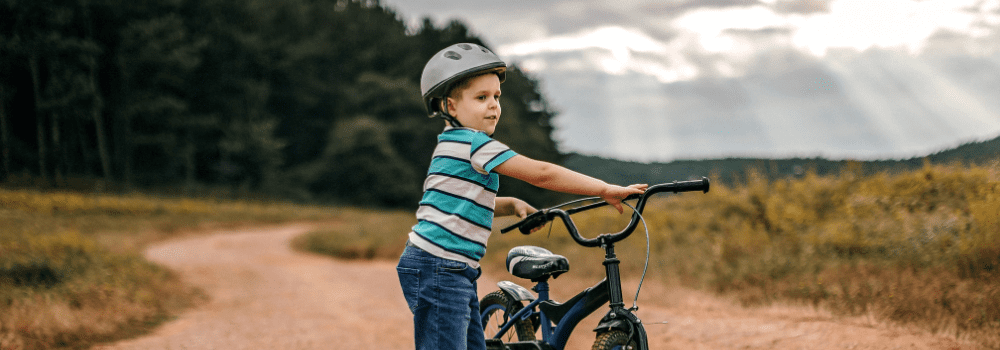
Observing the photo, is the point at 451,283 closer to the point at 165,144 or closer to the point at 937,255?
Answer: the point at 937,255

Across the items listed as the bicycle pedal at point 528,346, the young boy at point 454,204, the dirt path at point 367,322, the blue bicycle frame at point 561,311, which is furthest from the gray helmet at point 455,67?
the dirt path at point 367,322

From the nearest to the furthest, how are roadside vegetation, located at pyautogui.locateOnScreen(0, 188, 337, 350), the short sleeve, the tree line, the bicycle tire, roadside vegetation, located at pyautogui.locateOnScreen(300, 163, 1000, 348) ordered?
the short sleeve < the bicycle tire < roadside vegetation, located at pyautogui.locateOnScreen(300, 163, 1000, 348) < roadside vegetation, located at pyautogui.locateOnScreen(0, 188, 337, 350) < the tree line

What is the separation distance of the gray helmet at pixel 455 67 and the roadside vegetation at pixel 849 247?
2.84 feet

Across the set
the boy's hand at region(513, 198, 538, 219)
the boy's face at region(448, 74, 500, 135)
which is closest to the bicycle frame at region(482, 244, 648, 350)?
the boy's hand at region(513, 198, 538, 219)

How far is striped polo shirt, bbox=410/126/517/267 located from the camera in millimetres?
2285

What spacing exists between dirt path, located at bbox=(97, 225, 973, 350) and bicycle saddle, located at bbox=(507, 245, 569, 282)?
1.64 metres

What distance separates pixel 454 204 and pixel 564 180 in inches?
18.6

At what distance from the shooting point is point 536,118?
54.3 m

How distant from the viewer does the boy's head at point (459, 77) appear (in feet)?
7.42

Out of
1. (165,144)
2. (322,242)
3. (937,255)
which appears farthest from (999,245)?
(165,144)

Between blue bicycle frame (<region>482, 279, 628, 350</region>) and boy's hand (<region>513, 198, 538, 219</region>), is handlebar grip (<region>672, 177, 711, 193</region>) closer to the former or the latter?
blue bicycle frame (<region>482, 279, 628, 350</region>)

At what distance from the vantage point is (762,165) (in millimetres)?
9383

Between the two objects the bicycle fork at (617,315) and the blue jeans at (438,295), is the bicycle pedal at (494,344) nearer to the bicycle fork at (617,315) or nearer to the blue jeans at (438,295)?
the blue jeans at (438,295)

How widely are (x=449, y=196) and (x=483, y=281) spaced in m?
6.32
